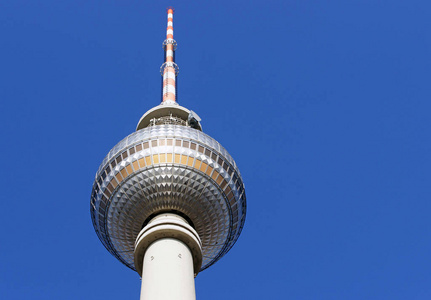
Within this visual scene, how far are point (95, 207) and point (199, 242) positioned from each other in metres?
6.75

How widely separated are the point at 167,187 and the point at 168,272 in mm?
5099

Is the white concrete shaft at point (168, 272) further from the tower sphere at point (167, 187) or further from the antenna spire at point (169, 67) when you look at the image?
the antenna spire at point (169, 67)

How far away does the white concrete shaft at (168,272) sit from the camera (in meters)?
28.3

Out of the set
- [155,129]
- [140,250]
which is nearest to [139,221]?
[140,250]

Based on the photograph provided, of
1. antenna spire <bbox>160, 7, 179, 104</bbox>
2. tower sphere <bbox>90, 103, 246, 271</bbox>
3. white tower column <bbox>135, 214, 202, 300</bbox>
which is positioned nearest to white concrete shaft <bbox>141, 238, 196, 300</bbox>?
white tower column <bbox>135, 214, 202, 300</bbox>

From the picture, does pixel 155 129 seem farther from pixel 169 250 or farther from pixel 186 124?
pixel 169 250

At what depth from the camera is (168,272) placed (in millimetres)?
29203

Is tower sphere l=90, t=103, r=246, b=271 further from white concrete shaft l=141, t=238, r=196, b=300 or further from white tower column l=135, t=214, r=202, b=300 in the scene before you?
white concrete shaft l=141, t=238, r=196, b=300

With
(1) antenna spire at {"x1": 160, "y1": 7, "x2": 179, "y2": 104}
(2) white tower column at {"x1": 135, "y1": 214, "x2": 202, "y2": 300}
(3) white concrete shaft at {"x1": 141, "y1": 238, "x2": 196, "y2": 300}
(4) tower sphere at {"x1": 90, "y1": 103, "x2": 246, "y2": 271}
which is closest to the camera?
(3) white concrete shaft at {"x1": 141, "y1": 238, "x2": 196, "y2": 300}

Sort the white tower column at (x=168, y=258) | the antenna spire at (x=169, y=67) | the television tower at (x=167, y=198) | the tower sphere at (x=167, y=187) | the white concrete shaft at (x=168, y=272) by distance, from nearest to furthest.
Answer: the white concrete shaft at (x=168, y=272) → the white tower column at (x=168, y=258) → the television tower at (x=167, y=198) → the tower sphere at (x=167, y=187) → the antenna spire at (x=169, y=67)

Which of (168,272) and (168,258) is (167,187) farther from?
(168,272)

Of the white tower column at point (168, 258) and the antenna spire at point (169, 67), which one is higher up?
the antenna spire at point (169, 67)

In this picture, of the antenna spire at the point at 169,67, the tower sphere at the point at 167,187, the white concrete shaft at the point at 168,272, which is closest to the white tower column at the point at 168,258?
the white concrete shaft at the point at 168,272

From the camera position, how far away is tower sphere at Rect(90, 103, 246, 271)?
1284 inches
